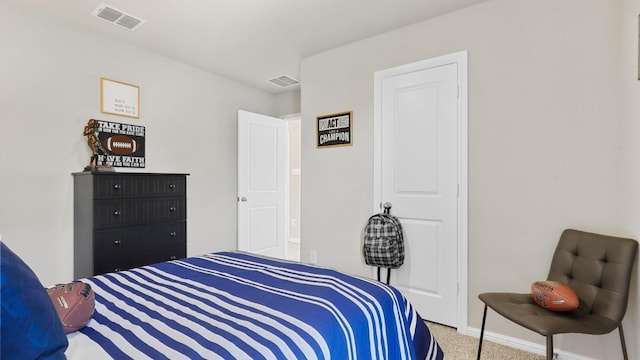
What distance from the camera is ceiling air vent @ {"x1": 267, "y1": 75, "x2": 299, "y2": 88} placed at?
13.1ft

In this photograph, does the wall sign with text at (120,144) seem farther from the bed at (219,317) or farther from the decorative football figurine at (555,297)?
the decorative football figurine at (555,297)

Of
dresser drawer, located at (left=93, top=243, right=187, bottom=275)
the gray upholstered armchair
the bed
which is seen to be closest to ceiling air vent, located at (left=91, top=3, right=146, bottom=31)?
dresser drawer, located at (left=93, top=243, right=187, bottom=275)

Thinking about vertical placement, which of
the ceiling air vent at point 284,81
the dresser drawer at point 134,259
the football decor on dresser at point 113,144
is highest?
the ceiling air vent at point 284,81

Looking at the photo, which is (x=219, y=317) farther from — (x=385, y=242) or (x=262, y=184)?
(x=262, y=184)

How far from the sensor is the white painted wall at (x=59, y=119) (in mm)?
2363

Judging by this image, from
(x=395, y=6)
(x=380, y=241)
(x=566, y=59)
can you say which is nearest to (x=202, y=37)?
(x=395, y=6)

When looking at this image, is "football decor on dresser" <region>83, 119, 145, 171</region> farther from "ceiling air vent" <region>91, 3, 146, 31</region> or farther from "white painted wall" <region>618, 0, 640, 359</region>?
"white painted wall" <region>618, 0, 640, 359</region>

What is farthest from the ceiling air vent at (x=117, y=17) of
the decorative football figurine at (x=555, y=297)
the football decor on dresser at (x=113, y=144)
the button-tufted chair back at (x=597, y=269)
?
the button-tufted chair back at (x=597, y=269)

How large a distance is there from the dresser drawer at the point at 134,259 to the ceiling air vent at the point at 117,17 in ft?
6.21

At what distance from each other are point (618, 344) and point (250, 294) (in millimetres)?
2142

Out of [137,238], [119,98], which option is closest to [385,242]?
[137,238]

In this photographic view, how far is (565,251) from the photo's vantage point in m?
1.92

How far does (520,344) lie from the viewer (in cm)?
217

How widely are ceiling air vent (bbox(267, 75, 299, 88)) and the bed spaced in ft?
9.49
